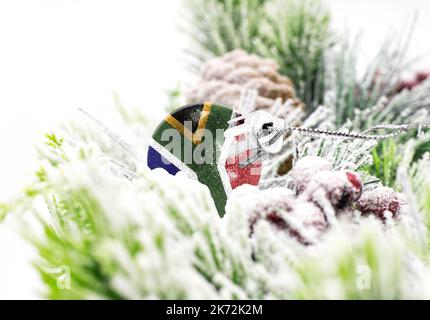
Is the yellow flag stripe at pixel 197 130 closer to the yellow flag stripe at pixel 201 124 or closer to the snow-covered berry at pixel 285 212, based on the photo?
the yellow flag stripe at pixel 201 124

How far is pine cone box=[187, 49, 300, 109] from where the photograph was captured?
28.4 inches

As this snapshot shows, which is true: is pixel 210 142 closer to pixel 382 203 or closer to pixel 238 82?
pixel 382 203

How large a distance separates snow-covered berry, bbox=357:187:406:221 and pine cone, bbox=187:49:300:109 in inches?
14.0

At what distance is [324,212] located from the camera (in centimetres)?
30

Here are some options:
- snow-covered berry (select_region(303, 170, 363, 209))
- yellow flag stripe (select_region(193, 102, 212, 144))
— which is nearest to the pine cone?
yellow flag stripe (select_region(193, 102, 212, 144))

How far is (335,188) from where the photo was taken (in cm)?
31

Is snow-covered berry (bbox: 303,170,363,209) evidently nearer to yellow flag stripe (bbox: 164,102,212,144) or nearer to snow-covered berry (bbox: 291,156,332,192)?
snow-covered berry (bbox: 291,156,332,192)

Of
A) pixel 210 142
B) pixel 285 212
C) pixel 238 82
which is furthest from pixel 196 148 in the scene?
pixel 238 82

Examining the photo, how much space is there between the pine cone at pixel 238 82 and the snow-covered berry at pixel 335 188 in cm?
39

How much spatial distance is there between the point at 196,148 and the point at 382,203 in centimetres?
16

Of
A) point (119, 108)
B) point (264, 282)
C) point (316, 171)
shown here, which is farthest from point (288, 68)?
point (264, 282)

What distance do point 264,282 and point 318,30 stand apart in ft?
2.45
